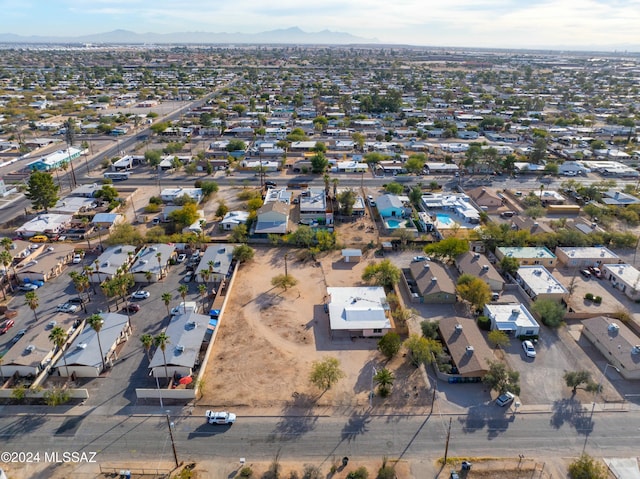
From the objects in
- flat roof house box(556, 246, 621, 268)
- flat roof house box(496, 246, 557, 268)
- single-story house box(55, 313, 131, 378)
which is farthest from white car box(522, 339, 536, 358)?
single-story house box(55, 313, 131, 378)

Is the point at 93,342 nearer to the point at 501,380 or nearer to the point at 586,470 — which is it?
the point at 501,380

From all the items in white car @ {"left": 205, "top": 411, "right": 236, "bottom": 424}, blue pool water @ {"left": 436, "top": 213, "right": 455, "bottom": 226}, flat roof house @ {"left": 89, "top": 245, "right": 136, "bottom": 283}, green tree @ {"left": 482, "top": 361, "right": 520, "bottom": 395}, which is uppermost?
blue pool water @ {"left": 436, "top": 213, "right": 455, "bottom": 226}

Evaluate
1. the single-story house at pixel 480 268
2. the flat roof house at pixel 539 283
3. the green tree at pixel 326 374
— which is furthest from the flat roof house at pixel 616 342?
the green tree at pixel 326 374

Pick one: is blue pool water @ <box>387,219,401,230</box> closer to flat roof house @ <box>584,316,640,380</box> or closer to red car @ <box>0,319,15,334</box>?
flat roof house @ <box>584,316,640,380</box>

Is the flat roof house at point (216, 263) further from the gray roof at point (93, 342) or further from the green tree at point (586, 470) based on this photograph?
the green tree at point (586, 470)

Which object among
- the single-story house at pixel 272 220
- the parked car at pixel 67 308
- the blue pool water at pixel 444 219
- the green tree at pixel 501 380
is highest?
the single-story house at pixel 272 220

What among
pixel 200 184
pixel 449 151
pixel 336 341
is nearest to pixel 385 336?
pixel 336 341
